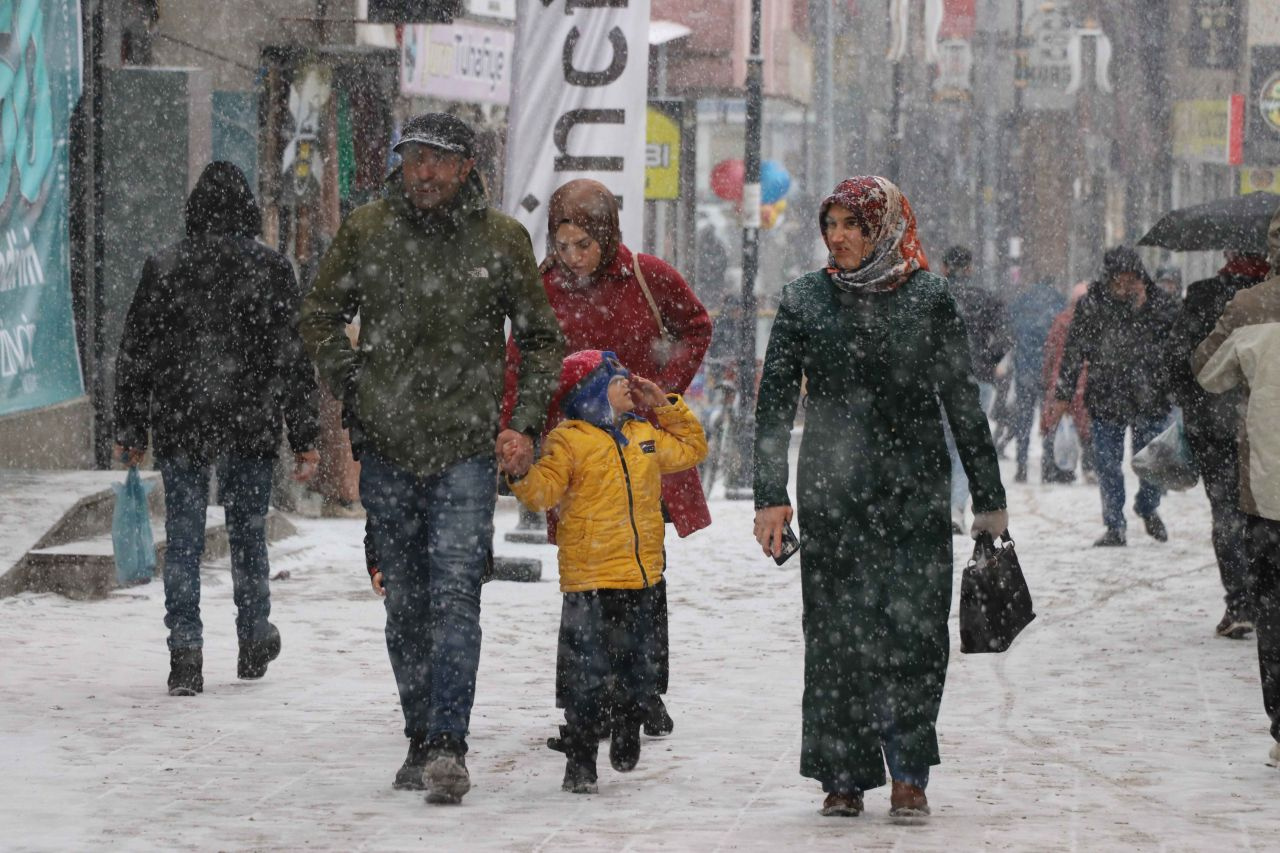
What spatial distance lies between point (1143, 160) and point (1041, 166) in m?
9.61

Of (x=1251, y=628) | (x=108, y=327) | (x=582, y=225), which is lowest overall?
(x=1251, y=628)

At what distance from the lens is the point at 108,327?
14.6m

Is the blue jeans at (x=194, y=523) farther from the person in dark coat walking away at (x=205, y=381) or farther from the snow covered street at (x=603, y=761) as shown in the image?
the snow covered street at (x=603, y=761)

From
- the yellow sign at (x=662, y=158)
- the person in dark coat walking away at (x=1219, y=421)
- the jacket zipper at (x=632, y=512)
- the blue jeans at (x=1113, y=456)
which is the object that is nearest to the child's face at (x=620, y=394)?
the jacket zipper at (x=632, y=512)

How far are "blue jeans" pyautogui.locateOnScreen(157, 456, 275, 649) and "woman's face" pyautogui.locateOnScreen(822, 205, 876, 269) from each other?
304 cm

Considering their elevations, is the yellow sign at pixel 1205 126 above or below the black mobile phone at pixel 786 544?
above

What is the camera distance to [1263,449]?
7.97 meters

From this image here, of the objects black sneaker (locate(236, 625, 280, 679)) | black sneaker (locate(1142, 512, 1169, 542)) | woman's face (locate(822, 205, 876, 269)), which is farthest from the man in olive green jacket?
black sneaker (locate(1142, 512, 1169, 542))

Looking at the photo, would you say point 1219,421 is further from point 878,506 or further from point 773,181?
point 773,181

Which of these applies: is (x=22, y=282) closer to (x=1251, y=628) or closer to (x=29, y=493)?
(x=29, y=493)

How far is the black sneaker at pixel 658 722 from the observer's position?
820 centimetres

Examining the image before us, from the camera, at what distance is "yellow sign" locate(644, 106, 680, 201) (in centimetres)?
2608

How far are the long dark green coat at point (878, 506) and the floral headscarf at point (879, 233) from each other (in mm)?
49

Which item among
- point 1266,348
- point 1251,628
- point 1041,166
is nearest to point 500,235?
point 1266,348
